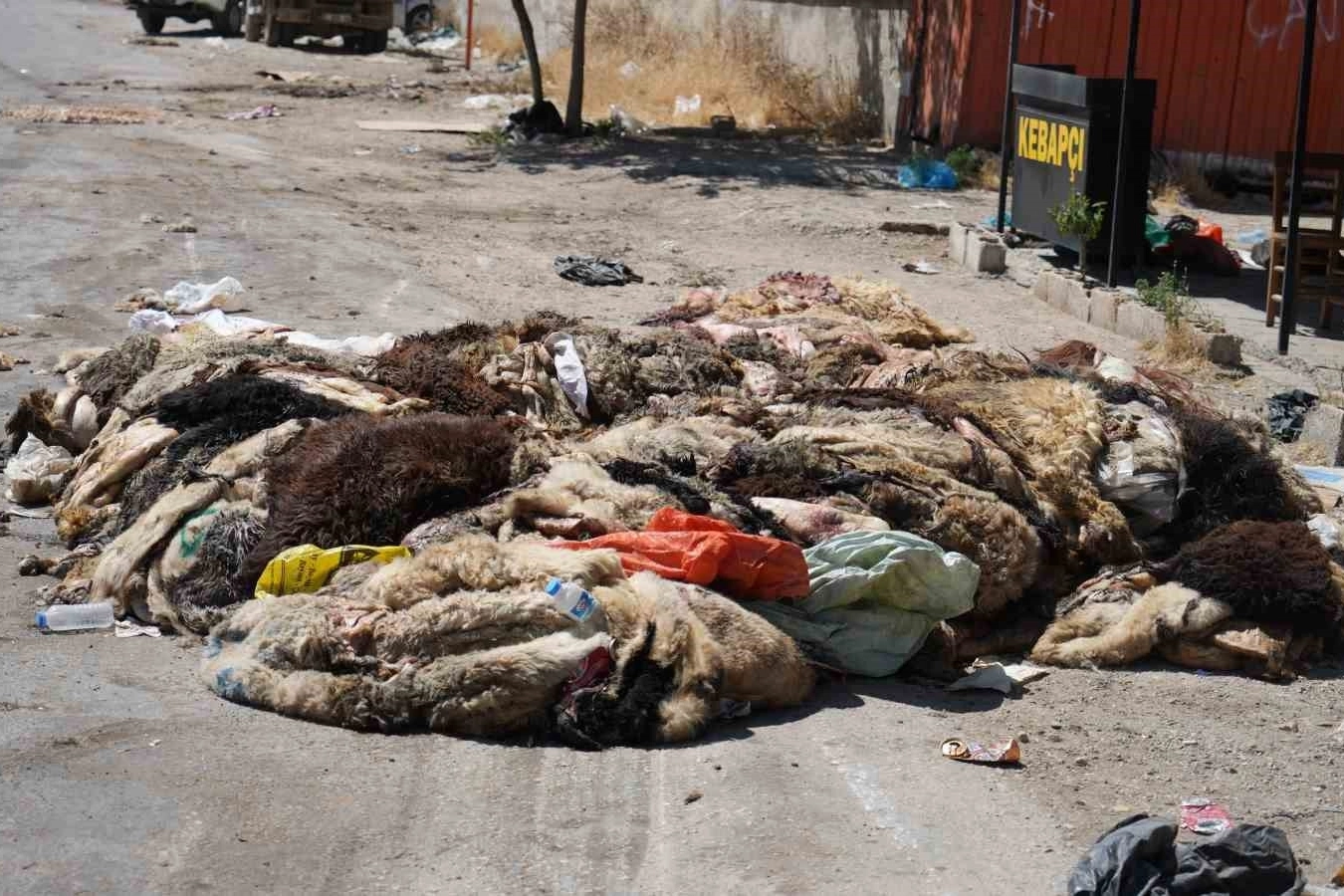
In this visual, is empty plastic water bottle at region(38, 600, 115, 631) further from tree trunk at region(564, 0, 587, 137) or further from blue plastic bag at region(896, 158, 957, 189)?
tree trunk at region(564, 0, 587, 137)

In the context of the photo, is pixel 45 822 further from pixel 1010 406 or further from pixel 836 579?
pixel 1010 406

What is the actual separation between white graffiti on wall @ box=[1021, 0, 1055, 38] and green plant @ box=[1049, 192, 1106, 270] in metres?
6.46

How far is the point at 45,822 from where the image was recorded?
4.03 meters

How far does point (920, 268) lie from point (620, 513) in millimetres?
7686

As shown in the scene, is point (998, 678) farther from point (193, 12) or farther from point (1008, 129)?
point (193, 12)

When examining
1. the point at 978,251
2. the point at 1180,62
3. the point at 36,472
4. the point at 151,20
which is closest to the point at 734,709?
the point at 36,472

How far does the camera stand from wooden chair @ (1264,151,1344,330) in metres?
10.6

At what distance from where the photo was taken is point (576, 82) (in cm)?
1953

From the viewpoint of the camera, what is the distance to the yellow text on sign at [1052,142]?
12.3 m

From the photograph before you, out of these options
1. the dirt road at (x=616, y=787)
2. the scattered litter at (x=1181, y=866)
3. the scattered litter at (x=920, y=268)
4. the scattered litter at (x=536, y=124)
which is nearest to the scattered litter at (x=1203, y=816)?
the dirt road at (x=616, y=787)

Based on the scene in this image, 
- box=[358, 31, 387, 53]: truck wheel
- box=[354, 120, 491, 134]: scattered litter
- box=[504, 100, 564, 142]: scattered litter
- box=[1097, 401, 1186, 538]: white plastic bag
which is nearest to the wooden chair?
box=[1097, 401, 1186, 538]: white plastic bag

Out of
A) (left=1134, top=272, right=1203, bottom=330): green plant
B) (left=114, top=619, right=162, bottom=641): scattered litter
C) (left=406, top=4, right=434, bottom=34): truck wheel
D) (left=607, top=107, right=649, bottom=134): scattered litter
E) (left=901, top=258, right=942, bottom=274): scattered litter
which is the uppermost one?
(left=406, top=4, right=434, bottom=34): truck wheel

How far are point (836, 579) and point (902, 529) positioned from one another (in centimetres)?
59

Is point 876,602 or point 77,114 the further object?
point 77,114
